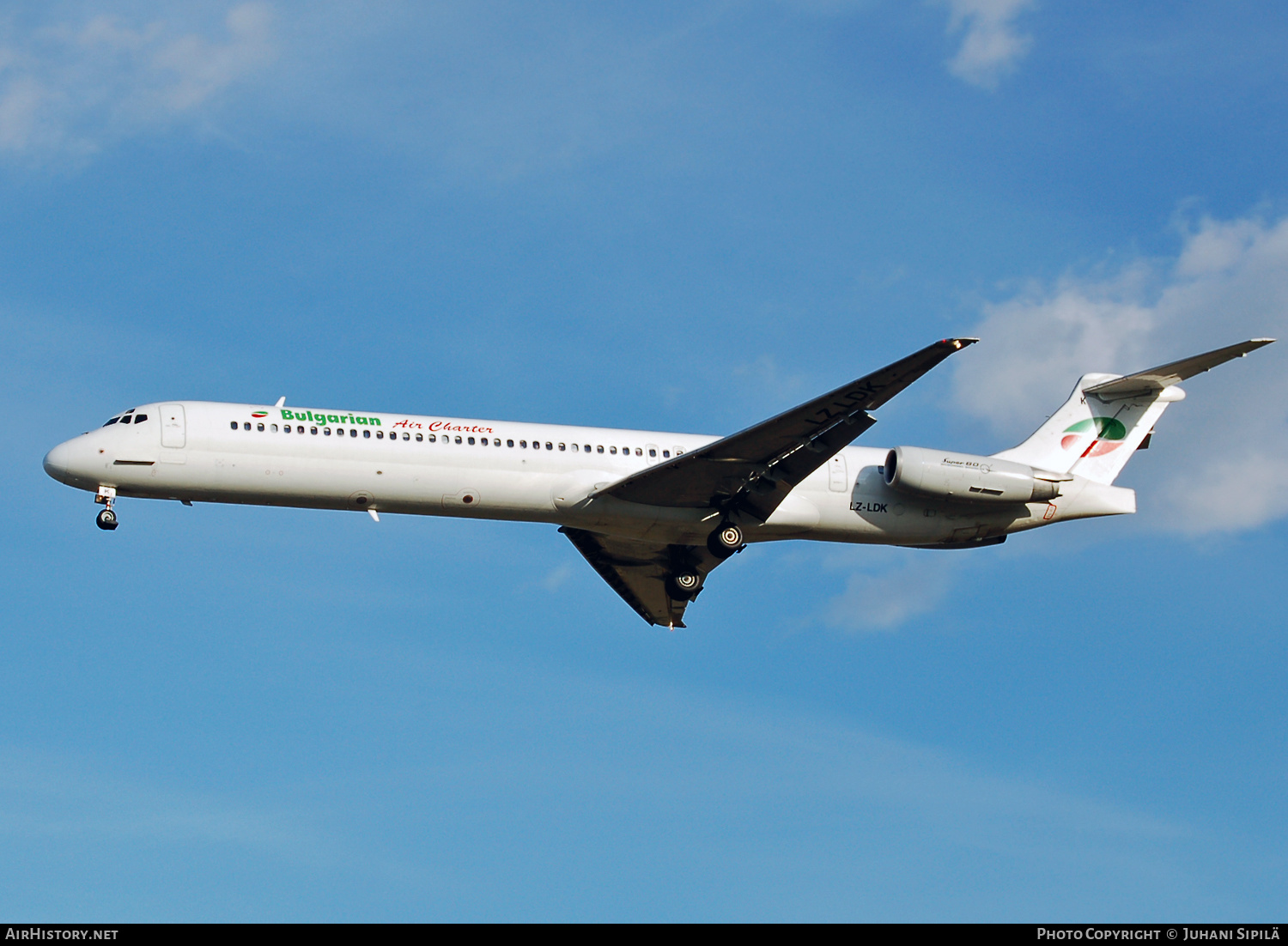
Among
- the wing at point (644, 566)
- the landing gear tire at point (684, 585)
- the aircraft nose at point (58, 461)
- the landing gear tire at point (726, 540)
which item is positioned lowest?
the landing gear tire at point (726, 540)

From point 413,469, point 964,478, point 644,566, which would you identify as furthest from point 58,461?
point 964,478

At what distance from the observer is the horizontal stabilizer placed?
28.5m

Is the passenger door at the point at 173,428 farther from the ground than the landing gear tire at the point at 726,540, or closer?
farther from the ground

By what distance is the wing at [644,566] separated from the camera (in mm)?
33469

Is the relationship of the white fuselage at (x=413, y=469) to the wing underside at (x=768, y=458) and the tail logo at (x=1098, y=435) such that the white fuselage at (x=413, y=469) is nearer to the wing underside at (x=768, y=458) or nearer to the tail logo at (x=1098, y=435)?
the wing underside at (x=768, y=458)

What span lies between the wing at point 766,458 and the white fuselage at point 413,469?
55cm

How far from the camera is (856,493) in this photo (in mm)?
30734

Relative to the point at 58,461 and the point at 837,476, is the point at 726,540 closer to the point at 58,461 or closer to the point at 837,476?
the point at 837,476

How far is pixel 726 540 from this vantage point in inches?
1182

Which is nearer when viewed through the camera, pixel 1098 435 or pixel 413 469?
pixel 413 469

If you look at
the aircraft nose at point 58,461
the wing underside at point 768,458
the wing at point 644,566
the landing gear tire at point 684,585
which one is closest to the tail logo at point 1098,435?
the wing underside at point 768,458

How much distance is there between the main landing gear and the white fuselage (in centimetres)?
13

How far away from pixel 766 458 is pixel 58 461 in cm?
1483
